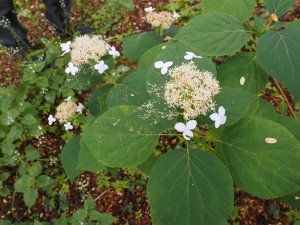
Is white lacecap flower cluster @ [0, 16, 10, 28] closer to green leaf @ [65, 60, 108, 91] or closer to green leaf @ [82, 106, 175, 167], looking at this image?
green leaf @ [65, 60, 108, 91]

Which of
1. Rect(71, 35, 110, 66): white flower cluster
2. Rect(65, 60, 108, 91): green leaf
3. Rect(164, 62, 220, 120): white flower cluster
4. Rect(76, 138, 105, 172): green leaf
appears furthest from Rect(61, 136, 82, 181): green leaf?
Rect(164, 62, 220, 120): white flower cluster

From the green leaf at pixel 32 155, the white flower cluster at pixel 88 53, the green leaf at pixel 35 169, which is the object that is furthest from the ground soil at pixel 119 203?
the white flower cluster at pixel 88 53

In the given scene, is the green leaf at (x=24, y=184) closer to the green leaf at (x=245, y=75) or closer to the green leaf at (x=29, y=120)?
the green leaf at (x=29, y=120)

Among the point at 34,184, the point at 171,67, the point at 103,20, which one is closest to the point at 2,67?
the point at 103,20

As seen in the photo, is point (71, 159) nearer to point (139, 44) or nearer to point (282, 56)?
point (139, 44)

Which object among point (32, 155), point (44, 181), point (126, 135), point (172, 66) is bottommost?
point (44, 181)

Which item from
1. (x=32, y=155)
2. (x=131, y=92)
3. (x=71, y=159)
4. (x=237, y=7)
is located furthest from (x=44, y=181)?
(x=237, y=7)
